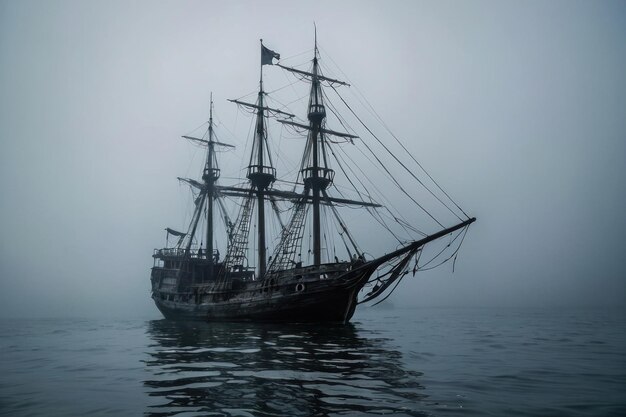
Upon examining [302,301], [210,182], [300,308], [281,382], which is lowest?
[281,382]

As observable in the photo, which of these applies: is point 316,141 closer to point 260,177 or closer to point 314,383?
point 260,177

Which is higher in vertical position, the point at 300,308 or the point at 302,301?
the point at 302,301

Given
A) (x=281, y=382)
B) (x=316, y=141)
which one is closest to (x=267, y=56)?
(x=316, y=141)

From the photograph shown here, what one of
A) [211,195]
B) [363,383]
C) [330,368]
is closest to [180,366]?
[330,368]

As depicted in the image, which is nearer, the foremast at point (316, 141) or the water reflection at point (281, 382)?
the water reflection at point (281, 382)

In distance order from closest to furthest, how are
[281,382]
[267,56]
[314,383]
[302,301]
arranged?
[314,383], [281,382], [302,301], [267,56]

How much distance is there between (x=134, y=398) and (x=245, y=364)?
13.7 ft

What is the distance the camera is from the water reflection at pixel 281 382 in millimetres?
6589

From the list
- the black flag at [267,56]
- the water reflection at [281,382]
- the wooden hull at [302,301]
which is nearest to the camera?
the water reflection at [281,382]

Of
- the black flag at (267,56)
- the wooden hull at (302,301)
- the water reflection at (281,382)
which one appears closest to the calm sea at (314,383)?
the water reflection at (281,382)

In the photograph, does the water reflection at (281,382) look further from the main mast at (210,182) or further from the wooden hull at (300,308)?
the main mast at (210,182)

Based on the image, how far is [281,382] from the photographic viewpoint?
8.66m

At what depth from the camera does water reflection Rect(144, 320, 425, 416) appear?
659 cm

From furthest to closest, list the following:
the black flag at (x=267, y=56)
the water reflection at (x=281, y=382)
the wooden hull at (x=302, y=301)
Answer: the black flag at (x=267, y=56)
the wooden hull at (x=302, y=301)
the water reflection at (x=281, y=382)
